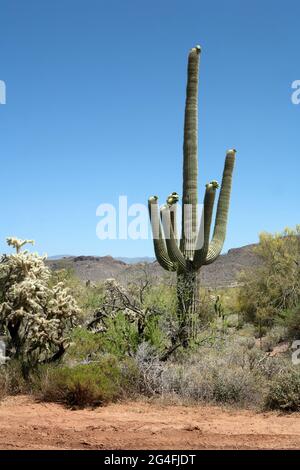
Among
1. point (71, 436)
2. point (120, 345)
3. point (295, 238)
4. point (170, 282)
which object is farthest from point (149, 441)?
point (295, 238)

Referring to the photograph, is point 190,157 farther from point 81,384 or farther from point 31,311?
point 81,384

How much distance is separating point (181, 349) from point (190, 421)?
342cm

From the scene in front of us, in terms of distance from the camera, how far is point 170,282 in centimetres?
1309

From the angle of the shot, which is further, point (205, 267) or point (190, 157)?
point (205, 267)

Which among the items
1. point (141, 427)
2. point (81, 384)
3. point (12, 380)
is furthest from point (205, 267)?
point (141, 427)

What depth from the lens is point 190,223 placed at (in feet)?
44.3

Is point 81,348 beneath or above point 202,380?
above

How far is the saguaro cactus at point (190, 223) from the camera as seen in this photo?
41.9 feet

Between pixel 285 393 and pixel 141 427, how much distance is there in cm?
257

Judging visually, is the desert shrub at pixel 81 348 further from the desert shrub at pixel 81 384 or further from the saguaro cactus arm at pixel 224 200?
the saguaro cactus arm at pixel 224 200

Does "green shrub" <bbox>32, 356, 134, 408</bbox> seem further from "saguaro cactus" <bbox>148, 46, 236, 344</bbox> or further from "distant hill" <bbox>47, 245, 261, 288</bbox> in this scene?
"distant hill" <bbox>47, 245, 261, 288</bbox>

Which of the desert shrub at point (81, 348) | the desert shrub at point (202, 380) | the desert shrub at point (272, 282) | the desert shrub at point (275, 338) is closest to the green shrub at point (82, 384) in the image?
the desert shrub at point (202, 380)

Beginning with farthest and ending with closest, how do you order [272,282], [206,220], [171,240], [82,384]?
[272,282]
[206,220]
[171,240]
[82,384]

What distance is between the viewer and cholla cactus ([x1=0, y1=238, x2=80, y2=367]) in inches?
398
